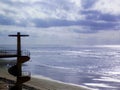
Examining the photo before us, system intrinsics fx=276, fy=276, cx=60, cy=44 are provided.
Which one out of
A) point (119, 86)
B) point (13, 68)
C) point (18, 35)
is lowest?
point (119, 86)

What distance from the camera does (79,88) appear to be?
5028 centimetres

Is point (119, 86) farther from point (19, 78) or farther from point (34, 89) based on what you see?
point (19, 78)

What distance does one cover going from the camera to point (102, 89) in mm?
49969

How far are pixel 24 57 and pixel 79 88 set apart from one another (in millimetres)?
25571

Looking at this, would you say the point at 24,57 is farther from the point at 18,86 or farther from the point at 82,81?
the point at 82,81

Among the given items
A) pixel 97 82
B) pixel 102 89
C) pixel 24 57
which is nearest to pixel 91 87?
pixel 102 89

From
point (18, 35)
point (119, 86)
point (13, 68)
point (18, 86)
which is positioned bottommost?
point (119, 86)

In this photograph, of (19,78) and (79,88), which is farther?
(79,88)

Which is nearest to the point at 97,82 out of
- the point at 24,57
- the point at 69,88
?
the point at 69,88

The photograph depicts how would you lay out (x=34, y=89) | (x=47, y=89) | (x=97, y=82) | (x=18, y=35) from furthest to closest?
(x=97, y=82) → (x=47, y=89) → (x=34, y=89) → (x=18, y=35)

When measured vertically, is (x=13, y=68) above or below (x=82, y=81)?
above

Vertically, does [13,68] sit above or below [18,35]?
below

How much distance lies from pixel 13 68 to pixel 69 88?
24.2 m

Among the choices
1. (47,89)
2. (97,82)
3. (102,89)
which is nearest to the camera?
(47,89)
